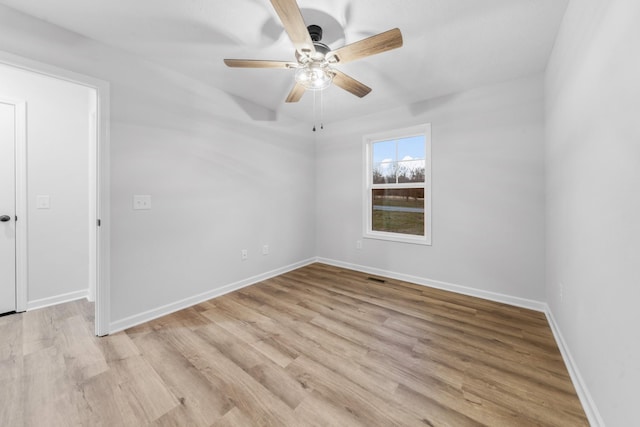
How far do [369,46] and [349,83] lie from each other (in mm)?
504

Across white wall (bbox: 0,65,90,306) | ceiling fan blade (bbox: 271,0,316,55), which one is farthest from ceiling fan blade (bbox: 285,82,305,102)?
white wall (bbox: 0,65,90,306)

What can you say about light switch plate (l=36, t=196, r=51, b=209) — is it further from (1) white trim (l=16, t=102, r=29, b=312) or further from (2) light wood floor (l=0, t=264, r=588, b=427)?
(2) light wood floor (l=0, t=264, r=588, b=427)

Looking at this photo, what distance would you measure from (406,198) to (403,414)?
Answer: 2.62 meters

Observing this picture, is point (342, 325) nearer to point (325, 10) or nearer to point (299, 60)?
point (299, 60)

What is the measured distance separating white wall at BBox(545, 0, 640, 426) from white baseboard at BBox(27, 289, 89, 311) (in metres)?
4.39

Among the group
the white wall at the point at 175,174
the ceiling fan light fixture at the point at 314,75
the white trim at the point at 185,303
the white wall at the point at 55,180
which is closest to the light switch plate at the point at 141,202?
the white wall at the point at 175,174

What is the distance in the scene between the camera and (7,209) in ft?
7.70

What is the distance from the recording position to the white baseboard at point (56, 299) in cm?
247

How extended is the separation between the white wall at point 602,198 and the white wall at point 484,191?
2.14 feet

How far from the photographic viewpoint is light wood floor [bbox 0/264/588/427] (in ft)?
4.20

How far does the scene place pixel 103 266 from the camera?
2.00 metres

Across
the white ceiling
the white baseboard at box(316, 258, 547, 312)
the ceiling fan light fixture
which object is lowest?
the white baseboard at box(316, 258, 547, 312)

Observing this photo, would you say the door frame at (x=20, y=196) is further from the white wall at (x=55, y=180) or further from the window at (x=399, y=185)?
the window at (x=399, y=185)

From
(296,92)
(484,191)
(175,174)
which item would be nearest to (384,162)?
(484,191)
